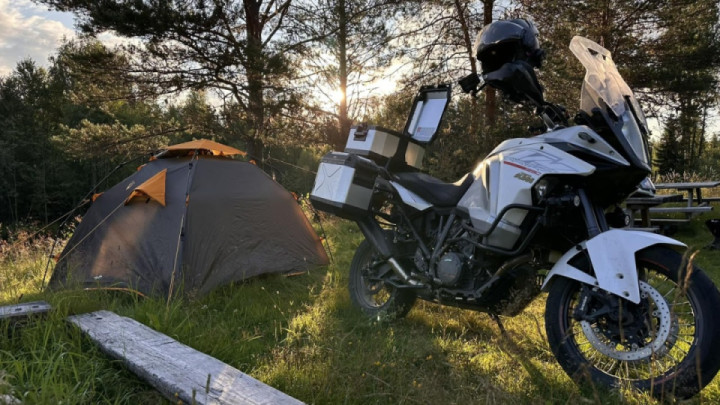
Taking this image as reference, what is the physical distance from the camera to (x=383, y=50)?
39.0ft

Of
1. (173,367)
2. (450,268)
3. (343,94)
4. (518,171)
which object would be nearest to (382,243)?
(450,268)

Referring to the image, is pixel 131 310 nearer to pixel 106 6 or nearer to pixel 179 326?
pixel 179 326

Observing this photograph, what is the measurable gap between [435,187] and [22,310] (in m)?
2.60

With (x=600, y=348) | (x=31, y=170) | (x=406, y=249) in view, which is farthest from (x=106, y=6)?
(x=31, y=170)

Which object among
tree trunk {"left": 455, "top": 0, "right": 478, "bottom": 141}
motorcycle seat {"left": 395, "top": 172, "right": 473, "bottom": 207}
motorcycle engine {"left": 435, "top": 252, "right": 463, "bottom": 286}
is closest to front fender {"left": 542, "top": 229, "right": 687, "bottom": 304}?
motorcycle engine {"left": 435, "top": 252, "right": 463, "bottom": 286}

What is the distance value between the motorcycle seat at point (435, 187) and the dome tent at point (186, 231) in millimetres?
1685

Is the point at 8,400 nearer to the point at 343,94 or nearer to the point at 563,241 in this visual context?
the point at 563,241

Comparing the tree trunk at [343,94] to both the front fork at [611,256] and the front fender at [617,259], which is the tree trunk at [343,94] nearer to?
the front fork at [611,256]

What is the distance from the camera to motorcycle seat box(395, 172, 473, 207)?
116 inches

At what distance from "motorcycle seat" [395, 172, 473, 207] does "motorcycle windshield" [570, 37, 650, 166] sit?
0.83 m

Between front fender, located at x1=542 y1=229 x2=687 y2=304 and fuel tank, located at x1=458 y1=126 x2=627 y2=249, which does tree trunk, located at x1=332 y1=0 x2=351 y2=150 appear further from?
front fender, located at x1=542 y1=229 x2=687 y2=304

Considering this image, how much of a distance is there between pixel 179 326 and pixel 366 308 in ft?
4.29

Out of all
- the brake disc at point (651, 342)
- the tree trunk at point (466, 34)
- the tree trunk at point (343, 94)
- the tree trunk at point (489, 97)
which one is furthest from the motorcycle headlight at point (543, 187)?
the tree trunk at point (343, 94)

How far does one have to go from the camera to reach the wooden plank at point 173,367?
177 centimetres
